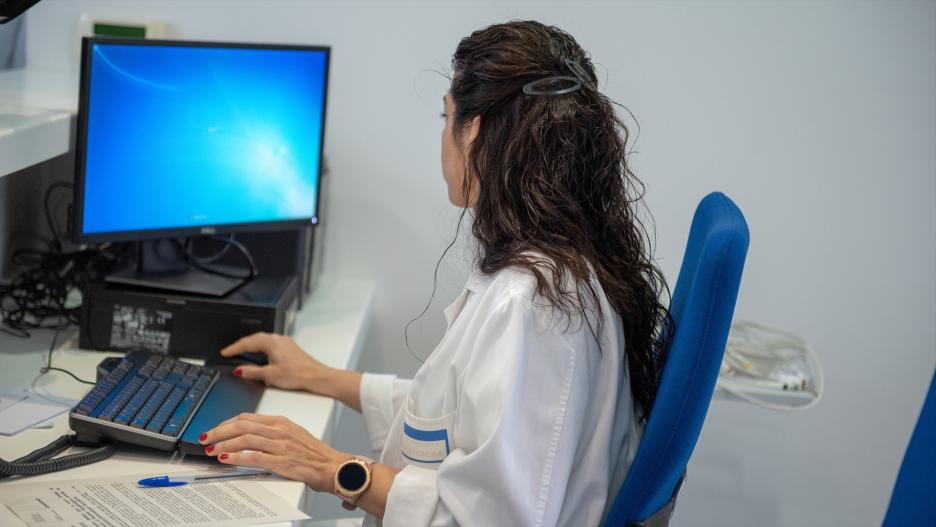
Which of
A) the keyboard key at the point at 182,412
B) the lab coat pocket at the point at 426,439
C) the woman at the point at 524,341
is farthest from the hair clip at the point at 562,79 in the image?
the keyboard key at the point at 182,412

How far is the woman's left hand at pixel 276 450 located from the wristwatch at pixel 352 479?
0.02m

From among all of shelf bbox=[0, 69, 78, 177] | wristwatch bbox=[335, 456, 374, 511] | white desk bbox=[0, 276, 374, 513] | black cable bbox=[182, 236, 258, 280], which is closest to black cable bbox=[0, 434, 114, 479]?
white desk bbox=[0, 276, 374, 513]

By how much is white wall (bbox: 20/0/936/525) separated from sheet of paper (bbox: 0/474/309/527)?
3.15 ft

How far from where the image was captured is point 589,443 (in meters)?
1.08

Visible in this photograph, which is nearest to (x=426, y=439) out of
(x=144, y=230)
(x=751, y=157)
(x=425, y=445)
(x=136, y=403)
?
(x=425, y=445)

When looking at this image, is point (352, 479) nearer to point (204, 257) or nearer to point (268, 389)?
point (268, 389)

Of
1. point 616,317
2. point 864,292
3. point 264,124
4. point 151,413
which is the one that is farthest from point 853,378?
point 151,413

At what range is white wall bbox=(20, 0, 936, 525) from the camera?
72.9 inches

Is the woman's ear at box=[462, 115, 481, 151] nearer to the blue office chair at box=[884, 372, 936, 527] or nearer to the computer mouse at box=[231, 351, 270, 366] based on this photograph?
the computer mouse at box=[231, 351, 270, 366]

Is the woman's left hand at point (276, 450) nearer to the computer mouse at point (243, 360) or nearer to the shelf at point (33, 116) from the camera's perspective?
the computer mouse at point (243, 360)

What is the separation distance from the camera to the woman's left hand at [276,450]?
113 cm

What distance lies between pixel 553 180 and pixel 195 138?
0.70 m

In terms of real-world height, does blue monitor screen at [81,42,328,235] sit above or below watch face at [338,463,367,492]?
above

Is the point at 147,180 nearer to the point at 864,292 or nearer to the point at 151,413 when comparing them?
the point at 151,413
